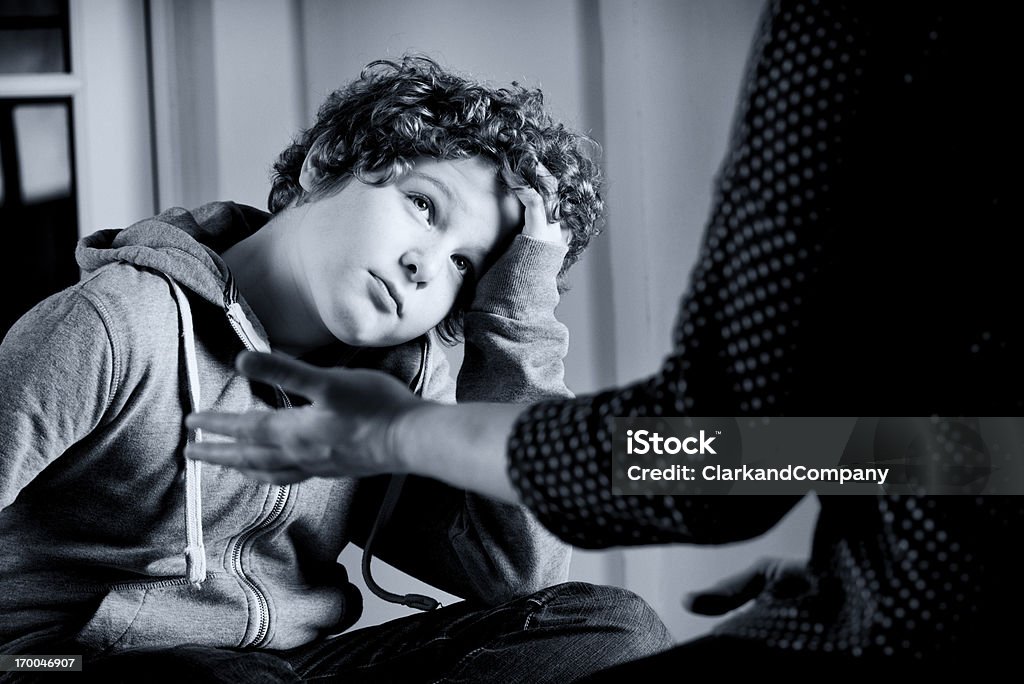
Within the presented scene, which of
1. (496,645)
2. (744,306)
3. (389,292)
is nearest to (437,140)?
(389,292)

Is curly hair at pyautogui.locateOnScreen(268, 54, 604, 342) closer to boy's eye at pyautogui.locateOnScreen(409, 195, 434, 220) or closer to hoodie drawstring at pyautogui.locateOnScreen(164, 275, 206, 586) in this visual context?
boy's eye at pyautogui.locateOnScreen(409, 195, 434, 220)

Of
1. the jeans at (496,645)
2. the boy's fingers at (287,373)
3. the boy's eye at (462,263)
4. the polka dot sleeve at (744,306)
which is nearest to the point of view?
the polka dot sleeve at (744,306)

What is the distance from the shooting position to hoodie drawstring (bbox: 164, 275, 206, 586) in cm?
93

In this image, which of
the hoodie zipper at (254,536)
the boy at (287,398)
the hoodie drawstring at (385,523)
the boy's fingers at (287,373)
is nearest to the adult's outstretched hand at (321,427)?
the boy's fingers at (287,373)

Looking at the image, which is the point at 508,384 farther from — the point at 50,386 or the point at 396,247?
the point at 50,386

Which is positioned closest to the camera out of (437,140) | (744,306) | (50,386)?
(744,306)

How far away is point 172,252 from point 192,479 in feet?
0.78

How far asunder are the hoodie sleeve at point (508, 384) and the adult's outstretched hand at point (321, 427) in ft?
1.74

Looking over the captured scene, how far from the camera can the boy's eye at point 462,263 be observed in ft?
3.53

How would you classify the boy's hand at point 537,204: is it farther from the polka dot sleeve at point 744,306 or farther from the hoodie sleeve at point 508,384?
the polka dot sleeve at point 744,306

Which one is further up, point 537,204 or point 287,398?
point 537,204

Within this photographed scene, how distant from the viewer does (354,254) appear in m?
0.98

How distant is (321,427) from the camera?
0.55 metres

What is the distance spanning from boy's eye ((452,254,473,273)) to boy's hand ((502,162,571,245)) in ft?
0.26
